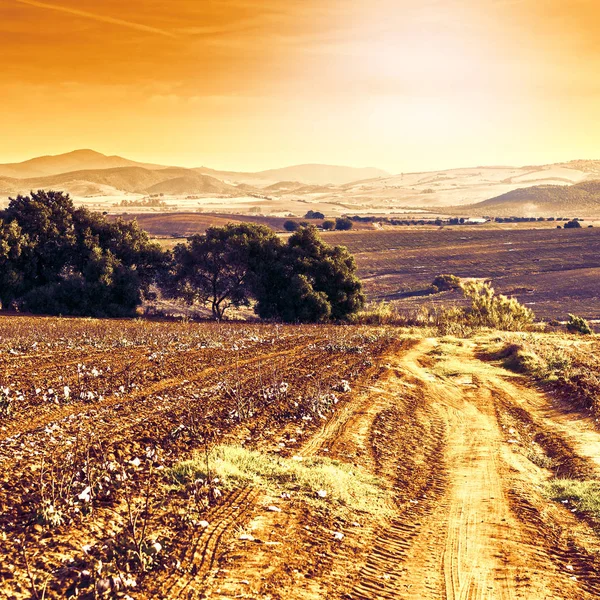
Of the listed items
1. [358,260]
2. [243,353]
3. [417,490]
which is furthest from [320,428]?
[358,260]

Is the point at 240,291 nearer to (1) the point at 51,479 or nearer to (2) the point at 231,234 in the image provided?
(2) the point at 231,234

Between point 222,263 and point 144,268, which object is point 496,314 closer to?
point 222,263

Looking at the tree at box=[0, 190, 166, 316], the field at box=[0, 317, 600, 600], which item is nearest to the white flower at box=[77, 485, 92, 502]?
the field at box=[0, 317, 600, 600]

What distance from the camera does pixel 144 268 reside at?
129 feet

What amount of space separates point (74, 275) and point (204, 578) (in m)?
32.4

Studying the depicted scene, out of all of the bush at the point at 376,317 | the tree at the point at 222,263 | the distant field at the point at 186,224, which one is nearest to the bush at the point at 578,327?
the bush at the point at 376,317

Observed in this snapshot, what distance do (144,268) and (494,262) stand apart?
53607mm

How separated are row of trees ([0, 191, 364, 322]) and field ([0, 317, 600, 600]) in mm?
17828

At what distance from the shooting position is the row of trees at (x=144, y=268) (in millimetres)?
35250

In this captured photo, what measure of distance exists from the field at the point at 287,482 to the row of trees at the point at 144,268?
1783cm

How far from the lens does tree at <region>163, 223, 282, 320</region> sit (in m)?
37.3

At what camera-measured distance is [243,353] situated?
1997 centimetres

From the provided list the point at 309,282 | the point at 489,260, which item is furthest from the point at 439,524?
the point at 489,260

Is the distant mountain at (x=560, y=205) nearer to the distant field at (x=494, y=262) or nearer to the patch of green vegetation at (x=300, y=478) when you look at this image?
the distant field at (x=494, y=262)
